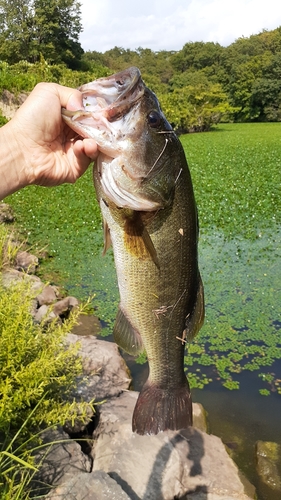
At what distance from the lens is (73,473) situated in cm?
326

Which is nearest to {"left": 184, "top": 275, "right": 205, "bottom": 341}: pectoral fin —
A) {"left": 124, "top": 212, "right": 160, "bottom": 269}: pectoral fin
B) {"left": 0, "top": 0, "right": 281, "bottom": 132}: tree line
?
{"left": 124, "top": 212, "right": 160, "bottom": 269}: pectoral fin

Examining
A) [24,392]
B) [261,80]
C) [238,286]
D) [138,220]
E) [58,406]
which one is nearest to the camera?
[138,220]

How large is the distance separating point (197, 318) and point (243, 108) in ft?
206

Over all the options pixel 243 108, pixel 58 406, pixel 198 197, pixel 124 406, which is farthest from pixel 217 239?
pixel 243 108

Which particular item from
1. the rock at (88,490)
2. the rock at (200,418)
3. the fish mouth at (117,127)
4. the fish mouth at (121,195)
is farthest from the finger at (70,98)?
the rock at (200,418)

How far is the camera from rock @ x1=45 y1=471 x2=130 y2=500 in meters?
2.91

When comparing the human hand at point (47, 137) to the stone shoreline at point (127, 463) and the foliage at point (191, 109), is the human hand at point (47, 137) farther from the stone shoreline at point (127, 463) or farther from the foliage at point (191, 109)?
the foliage at point (191, 109)

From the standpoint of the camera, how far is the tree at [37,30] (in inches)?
1577

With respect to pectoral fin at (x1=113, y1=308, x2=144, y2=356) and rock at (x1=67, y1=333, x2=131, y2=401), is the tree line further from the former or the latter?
pectoral fin at (x1=113, y1=308, x2=144, y2=356)

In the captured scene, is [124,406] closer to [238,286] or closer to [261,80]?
[238,286]

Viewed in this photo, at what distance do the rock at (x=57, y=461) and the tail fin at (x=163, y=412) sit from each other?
38.9 inches

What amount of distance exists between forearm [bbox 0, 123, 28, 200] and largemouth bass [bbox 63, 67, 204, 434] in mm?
593

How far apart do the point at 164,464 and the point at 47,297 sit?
3834mm

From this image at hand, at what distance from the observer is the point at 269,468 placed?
14.4 ft
